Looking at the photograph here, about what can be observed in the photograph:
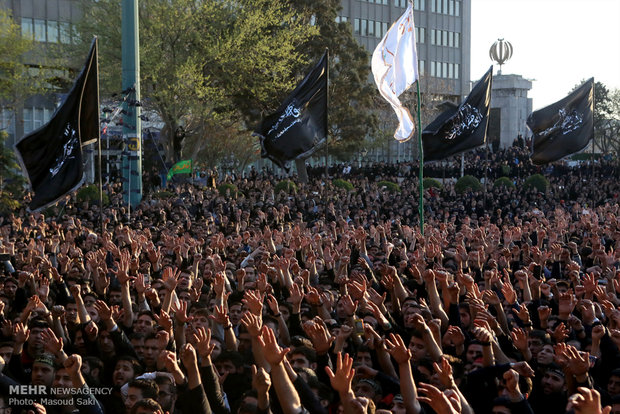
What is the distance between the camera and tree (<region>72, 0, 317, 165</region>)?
36.1 metres

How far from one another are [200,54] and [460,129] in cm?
1980

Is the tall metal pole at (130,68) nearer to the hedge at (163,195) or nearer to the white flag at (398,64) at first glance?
the hedge at (163,195)

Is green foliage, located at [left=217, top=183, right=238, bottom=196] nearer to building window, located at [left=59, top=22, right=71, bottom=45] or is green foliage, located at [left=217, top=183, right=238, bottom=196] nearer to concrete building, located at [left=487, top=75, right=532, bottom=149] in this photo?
building window, located at [left=59, top=22, right=71, bottom=45]

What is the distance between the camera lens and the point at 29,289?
32.3 feet

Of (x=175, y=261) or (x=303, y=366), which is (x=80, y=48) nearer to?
(x=175, y=261)

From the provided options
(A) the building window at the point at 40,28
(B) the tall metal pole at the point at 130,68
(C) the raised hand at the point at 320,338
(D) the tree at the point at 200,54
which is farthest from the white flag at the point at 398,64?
(A) the building window at the point at 40,28

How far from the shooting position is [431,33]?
8675 cm

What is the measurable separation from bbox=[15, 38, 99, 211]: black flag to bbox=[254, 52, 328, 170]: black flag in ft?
14.6

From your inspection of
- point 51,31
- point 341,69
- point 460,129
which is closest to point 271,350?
point 460,129

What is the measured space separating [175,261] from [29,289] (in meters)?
2.88

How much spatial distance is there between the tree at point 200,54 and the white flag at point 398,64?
19268 mm

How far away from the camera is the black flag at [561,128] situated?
2305 centimetres

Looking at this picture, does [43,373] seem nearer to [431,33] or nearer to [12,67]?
[12,67]

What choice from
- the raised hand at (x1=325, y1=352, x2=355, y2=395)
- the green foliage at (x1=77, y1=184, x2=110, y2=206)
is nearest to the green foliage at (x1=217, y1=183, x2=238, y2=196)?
the green foliage at (x1=77, y1=184, x2=110, y2=206)
